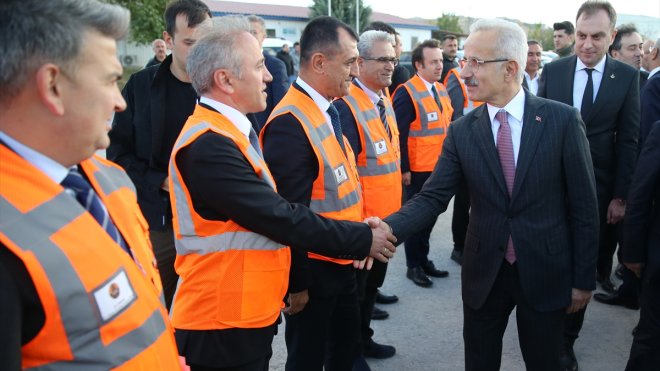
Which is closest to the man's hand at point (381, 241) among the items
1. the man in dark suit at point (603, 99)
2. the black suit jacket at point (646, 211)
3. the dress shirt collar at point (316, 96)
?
the dress shirt collar at point (316, 96)

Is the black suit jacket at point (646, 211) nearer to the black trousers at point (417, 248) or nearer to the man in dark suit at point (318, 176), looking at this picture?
the man in dark suit at point (318, 176)

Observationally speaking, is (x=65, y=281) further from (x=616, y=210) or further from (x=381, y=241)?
(x=616, y=210)

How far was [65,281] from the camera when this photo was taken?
104 centimetres

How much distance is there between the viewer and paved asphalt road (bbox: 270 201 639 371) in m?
3.57

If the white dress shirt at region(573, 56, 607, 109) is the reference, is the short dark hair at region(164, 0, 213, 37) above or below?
above

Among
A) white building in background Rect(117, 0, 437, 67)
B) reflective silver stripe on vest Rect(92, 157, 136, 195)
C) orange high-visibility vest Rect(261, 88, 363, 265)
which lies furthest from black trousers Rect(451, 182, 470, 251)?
white building in background Rect(117, 0, 437, 67)

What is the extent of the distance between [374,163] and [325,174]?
3.28 feet

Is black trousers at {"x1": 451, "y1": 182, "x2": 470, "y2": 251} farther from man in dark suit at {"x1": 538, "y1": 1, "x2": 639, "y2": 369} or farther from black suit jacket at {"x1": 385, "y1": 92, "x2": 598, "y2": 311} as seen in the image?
black suit jacket at {"x1": 385, "y1": 92, "x2": 598, "y2": 311}

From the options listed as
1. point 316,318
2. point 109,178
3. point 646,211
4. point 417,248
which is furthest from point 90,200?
point 417,248

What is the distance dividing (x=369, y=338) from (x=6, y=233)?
3028mm

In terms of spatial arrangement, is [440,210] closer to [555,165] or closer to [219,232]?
[555,165]

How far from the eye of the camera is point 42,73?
3.51ft

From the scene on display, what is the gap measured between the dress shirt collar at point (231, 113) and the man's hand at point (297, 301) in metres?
0.82

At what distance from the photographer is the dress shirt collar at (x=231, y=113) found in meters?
2.09
